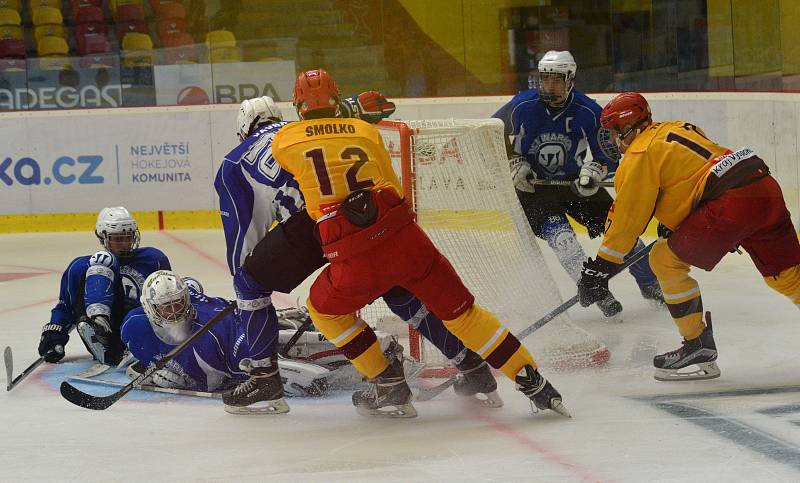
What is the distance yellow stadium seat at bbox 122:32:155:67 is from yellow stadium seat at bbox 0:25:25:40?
2.74 feet

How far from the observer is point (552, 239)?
16.1 ft

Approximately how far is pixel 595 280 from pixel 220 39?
18.2ft

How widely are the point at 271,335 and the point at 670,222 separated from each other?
1.30 metres

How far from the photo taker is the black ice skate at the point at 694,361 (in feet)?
12.3

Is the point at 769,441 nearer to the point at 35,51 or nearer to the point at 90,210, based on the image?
the point at 90,210

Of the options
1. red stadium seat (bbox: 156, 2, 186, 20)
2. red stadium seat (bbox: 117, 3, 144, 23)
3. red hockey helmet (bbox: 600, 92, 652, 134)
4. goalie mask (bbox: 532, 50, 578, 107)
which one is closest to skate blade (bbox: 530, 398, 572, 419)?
red hockey helmet (bbox: 600, 92, 652, 134)

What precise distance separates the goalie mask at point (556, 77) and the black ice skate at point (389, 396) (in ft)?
6.43

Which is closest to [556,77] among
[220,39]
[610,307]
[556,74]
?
[556,74]

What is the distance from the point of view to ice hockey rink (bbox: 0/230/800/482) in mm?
2848

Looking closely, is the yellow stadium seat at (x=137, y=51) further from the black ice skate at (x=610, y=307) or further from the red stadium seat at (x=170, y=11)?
the black ice skate at (x=610, y=307)

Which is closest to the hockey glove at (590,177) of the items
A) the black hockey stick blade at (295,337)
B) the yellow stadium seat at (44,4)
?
the black hockey stick blade at (295,337)

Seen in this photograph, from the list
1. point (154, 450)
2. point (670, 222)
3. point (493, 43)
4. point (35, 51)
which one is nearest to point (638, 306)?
point (670, 222)

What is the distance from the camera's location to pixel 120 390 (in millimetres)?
3600

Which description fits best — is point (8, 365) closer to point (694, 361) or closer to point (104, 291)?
point (104, 291)
